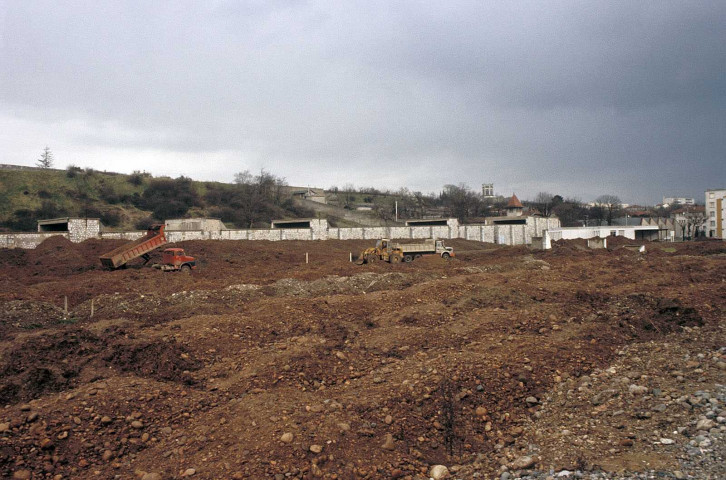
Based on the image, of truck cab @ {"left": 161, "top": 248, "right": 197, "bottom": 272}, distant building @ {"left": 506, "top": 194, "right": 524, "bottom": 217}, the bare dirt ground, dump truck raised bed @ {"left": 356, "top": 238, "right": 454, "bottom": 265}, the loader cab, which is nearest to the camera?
the bare dirt ground

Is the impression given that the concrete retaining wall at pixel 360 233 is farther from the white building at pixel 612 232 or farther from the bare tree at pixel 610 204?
the bare tree at pixel 610 204

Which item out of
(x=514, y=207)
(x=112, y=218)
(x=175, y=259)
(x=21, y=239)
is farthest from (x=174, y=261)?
(x=514, y=207)

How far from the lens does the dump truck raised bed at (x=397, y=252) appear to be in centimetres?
3250

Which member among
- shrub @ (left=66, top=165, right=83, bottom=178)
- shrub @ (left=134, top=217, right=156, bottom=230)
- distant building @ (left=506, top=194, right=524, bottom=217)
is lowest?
shrub @ (left=134, top=217, right=156, bottom=230)

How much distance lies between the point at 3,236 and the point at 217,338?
3386 cm

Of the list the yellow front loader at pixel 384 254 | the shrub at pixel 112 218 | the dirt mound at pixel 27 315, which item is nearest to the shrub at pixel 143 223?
the shrub at pixel 112 218

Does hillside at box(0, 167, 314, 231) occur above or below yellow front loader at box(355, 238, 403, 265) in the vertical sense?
above

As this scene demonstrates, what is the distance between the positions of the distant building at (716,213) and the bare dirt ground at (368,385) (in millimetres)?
62933

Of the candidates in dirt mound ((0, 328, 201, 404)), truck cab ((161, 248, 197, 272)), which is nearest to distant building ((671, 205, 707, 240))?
truck cab ((161, 248, 197, 272))

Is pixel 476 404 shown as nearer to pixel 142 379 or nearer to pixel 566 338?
pixel 566 338

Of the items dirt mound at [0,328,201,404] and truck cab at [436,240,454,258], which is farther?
truck cab at [436,240,454,258]

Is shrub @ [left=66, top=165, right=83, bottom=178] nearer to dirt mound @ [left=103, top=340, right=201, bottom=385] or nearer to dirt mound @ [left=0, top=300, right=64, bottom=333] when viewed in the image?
dirt mound @ [left=0, top=300, right=64, bottom=333]

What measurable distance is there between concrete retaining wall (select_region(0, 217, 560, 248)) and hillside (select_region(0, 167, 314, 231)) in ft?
58.3

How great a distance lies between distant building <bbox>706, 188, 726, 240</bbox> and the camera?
65.2 meters
